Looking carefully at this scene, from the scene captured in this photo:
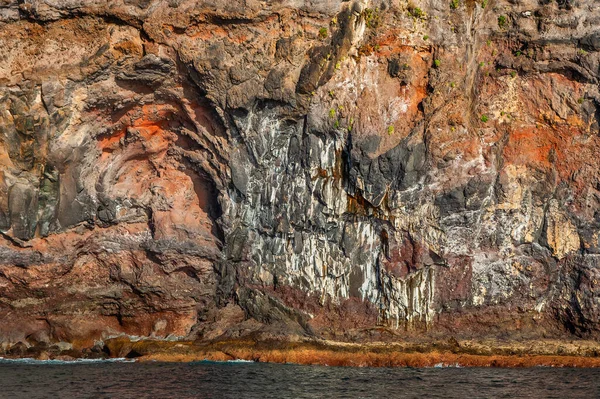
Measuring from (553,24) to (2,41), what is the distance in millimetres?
16045

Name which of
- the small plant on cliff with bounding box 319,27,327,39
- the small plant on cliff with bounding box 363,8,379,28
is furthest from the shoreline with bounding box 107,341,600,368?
the small plant on cliff with bounding box 363,8,379,28

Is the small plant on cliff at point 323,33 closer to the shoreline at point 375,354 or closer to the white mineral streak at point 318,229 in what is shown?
the white mineral streak at point 318,229

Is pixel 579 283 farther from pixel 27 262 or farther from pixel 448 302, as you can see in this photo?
pixel 27 262

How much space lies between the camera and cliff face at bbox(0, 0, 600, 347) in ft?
91.0

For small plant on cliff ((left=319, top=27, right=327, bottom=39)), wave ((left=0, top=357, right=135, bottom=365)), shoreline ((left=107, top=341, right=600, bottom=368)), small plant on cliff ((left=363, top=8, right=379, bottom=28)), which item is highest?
small plant on cliff ((left=363, top=8, right=379, bottom=28))

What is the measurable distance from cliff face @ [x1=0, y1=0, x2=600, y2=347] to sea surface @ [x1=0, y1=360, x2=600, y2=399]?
2292 millimetres

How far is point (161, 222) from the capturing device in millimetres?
29438

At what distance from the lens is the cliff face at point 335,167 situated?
27750 mm

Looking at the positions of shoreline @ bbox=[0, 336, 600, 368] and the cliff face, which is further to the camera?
A: the cliff face

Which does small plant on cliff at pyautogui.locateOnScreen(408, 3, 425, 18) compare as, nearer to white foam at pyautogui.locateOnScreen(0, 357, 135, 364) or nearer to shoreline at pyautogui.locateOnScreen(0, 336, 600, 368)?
shoreline at pyautogui.locateOnScreen(0, 336, 600, 368)

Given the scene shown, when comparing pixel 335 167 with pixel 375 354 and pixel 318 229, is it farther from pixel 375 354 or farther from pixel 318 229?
pixel 375 354

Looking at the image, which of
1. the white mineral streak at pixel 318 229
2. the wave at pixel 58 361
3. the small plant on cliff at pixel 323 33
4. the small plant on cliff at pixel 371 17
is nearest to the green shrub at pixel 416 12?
the small plant on cliff at pixel 371 17

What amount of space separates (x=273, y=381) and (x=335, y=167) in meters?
7.32

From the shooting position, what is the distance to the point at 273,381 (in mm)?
24047
